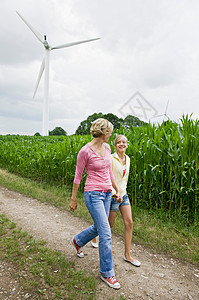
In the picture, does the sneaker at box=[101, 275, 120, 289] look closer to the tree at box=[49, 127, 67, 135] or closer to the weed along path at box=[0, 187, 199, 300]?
the weed along path at box=[0, 187, 199, 300]

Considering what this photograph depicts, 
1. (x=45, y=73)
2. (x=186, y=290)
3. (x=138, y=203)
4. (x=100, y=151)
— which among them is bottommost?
(x=186, y=290)

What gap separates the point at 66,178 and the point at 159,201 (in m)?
3.37

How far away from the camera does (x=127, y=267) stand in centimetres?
316

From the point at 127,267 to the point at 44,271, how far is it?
1.10m

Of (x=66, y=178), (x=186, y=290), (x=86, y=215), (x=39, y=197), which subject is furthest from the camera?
(x=66, y=178)

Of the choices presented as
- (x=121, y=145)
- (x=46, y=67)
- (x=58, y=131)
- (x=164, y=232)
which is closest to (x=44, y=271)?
(x=121, y=145)

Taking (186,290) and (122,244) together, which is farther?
(122,244)

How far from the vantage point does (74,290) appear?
8.65 ft

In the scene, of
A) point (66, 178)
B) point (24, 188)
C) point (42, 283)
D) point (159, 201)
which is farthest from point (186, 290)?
point (24, 188)

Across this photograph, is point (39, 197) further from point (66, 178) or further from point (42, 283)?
point (42, 283)

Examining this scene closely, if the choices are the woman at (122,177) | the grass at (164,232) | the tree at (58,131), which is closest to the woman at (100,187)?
the woman at (122,177)

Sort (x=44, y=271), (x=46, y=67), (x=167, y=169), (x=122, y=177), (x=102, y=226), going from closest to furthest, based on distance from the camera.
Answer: (x=102, y=226) → (x=44, y=271) → (x=122, y=177) → (x=167, y=169) → (x=46, y=67)

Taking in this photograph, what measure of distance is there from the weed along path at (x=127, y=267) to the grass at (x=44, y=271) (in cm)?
15

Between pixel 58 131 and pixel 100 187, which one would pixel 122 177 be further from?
pixel 58 131
